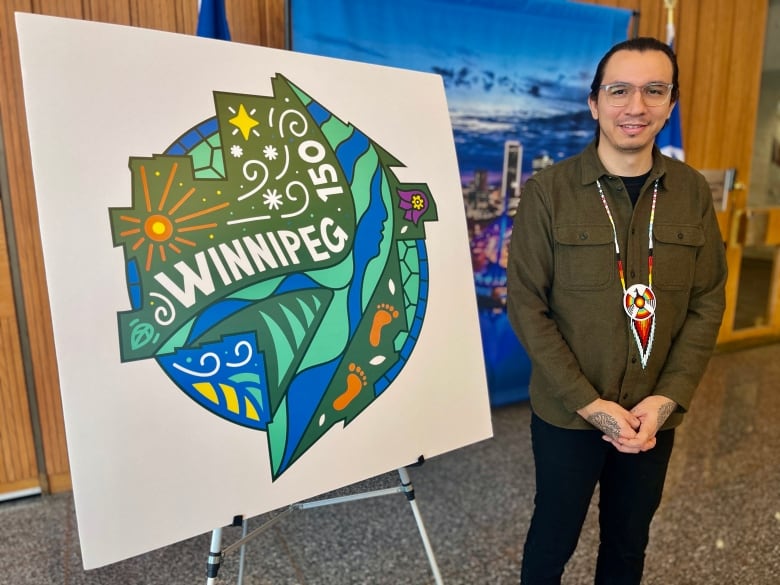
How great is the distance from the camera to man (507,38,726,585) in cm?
115

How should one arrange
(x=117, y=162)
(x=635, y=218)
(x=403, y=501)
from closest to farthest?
(x=117, y=162)
(x=635, y=218)
(x=403, y=501)

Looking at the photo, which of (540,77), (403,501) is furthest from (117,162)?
(540,77)

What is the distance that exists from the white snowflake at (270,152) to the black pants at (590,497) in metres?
0.82

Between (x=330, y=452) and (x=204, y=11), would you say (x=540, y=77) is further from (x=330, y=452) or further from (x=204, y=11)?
(x=330, y=452)

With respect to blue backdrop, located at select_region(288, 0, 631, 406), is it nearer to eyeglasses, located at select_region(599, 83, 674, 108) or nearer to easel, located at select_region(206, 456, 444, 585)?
eyeglasses, located at select_region(599, 83, 674, 108)

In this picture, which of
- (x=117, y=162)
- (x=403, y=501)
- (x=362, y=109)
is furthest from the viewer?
(x=403, y=501)

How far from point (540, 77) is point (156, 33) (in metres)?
2.07

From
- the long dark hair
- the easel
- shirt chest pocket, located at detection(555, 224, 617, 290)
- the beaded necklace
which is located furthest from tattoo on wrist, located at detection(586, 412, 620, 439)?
the long dark hair

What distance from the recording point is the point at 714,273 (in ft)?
4.04

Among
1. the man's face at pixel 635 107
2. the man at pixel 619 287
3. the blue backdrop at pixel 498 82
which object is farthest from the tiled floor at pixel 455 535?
the man's face at pixel 635 107

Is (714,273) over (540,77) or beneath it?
beneath

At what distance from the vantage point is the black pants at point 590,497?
1233mm

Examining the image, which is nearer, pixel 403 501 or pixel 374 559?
pixel 374 559

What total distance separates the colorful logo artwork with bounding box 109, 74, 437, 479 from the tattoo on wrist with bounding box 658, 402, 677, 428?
536 millimetres
